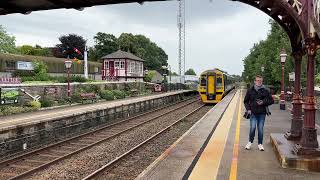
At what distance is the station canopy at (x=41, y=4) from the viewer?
10.1 metres

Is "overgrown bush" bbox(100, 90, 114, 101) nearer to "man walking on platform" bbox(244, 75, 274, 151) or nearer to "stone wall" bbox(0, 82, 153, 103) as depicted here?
"stone wall" bbox(0, 82, 153, 103)

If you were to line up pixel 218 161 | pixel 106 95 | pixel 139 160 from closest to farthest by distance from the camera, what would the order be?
1. pixel 218 161
2. pixel 139 160
3. pixel 106 95

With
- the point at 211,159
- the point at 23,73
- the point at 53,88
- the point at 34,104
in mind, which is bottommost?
the point at 211,159

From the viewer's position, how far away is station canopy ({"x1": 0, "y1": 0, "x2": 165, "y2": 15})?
398 inches

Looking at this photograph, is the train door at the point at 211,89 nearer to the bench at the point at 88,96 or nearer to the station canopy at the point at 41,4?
the bench at the point at 88,96

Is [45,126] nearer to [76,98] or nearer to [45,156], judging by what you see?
[45,156]

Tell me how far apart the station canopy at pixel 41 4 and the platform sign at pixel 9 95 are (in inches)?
501

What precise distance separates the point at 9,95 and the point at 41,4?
14098 millimetres

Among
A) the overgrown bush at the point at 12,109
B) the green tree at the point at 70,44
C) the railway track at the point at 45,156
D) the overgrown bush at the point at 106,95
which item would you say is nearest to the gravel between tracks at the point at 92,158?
the railway track at the point at 45,156

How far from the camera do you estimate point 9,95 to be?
76.3 ft

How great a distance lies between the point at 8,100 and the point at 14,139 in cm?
949

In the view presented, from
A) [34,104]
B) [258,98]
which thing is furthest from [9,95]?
[258,98]

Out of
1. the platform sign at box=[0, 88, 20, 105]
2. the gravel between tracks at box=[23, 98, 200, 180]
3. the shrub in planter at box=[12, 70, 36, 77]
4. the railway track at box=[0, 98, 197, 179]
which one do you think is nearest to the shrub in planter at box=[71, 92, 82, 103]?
the platform sign at box=[0, 88, 20, 105]

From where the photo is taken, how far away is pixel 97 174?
388 inches
